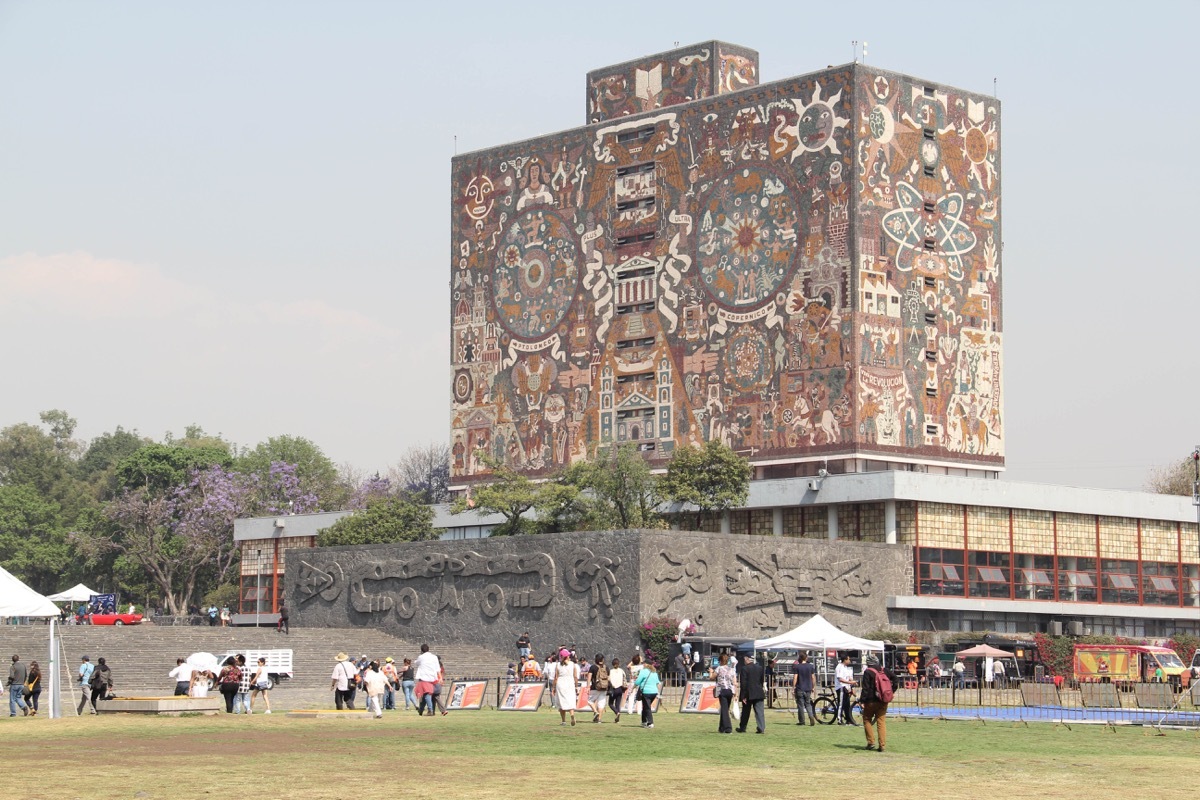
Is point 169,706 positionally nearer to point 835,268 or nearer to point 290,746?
point 290,746

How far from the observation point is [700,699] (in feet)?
139

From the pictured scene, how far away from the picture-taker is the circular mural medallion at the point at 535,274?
80.1m

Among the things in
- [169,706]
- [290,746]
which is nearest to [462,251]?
[169,706]

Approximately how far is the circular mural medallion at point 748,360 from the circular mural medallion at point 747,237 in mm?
1325

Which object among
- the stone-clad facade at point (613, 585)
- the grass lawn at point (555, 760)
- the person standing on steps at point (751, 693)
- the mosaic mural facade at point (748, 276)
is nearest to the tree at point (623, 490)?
the mosaic mural facade at point (748, 276)

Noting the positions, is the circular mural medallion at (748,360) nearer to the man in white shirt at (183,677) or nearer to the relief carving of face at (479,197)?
the relief carving of face at (479,197)

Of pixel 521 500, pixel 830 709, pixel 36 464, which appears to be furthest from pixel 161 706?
pixel 36 464

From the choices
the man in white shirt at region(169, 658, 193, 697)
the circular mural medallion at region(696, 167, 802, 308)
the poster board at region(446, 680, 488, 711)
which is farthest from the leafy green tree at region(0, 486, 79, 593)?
the poster board at region(446, 680, 488, 711)

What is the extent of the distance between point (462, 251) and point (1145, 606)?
33893 millimetres

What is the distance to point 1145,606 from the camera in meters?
72.4

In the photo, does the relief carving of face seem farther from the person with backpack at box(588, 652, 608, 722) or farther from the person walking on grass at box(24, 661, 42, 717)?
the person with backpack at box(588, 652, 608, 722)

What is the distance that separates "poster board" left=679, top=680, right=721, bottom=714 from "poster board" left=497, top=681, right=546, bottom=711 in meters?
3.35

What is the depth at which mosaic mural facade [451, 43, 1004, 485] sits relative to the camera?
234 ft

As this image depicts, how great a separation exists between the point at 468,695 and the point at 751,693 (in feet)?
34.3
